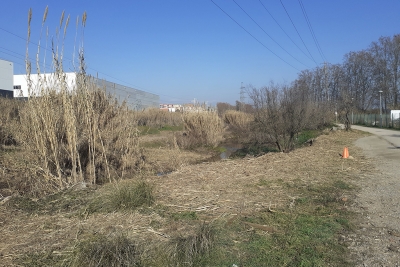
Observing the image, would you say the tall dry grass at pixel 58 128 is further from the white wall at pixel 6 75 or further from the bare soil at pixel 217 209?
the white wall at pixel 6 75

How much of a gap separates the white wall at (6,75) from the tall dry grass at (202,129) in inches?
1254

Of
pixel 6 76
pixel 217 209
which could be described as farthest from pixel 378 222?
pixel 6 76

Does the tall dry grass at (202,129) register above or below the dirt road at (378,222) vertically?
above

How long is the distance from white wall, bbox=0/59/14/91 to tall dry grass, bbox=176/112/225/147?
31.8 meters

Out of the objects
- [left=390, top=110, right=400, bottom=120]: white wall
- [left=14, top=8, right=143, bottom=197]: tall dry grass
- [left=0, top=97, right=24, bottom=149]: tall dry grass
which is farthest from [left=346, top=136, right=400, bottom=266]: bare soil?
[left=390, top=110, right=400, bottom=120]: white wall

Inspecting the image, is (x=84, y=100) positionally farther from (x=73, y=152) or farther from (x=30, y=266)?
(x=30, y=266)

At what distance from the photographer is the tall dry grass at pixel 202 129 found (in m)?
25.8

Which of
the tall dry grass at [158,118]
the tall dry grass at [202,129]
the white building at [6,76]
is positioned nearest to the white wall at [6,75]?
the white building at [6,76]

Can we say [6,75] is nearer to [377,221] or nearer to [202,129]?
[202,129]

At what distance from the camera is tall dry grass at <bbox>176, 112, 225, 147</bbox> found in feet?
84.8

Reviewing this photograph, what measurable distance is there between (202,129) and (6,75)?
34.3 m

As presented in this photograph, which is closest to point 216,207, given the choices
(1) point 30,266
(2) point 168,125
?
(1) point 30,266

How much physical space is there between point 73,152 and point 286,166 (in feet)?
19.3

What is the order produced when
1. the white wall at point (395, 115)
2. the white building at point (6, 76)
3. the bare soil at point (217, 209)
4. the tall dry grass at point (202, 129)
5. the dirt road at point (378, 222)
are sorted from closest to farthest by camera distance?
1. the dirt road at point (378, 222)
2. the bare soil at point (217, 209)
3. the tall dry grass at point (202, 129)
4. the white wall at point (395, 115)
5. the white building at point (6, 76)
